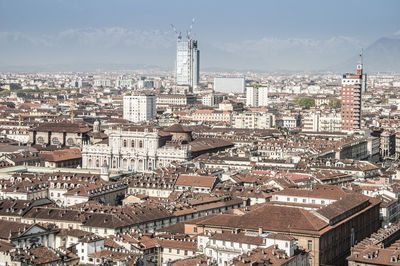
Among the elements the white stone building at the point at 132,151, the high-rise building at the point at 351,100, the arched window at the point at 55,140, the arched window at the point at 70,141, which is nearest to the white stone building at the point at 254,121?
the high-rise building at the point at 351,100

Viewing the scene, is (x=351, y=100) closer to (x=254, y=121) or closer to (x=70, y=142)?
(x=254, y=121)

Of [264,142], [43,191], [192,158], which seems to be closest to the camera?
[43,191]

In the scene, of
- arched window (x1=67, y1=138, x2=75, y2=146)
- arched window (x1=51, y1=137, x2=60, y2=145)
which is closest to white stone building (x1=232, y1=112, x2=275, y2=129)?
arched window (x1=67, y1=138, x2=75, y2=146)

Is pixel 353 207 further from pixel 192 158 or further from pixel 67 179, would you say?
pixel 192 158

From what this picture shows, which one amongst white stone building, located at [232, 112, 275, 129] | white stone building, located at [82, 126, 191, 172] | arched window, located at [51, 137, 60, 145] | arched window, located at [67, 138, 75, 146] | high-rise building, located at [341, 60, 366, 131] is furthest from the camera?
white stone building, located at [232, 112, 275, 129]

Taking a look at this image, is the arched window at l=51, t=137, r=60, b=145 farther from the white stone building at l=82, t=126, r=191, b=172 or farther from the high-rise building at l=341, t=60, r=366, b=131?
the high-rise building at l=341, t=60, r=366, b=131

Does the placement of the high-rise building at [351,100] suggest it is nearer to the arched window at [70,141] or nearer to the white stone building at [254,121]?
the white stone building at [254,121]

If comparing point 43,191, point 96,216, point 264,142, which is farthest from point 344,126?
point 96,216

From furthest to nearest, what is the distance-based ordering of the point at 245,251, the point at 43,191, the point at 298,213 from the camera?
the point at 43,191, the point at 298,213, the point at 245,251

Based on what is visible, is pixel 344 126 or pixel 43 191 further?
pixel 344 126
